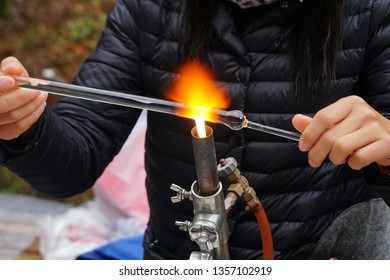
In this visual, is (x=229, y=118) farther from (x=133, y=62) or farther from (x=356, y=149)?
(x=133, y=62)

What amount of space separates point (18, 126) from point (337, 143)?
0.78 metres

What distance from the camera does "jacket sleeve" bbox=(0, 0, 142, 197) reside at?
5.45ft

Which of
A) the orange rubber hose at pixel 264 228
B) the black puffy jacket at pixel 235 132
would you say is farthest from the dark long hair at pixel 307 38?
the orange rubber hose at pixel 264 228

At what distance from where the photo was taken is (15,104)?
50.5 inches

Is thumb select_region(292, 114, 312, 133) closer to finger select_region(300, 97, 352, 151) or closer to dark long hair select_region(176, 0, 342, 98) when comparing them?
finger select_region(300, 97, 352, 151)

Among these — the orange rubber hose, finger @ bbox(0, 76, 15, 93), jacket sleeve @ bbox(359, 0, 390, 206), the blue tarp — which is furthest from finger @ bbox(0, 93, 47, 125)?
the blue tarp

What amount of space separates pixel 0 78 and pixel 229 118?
0.52 metres

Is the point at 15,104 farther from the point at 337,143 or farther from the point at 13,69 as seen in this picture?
the point at 337,143

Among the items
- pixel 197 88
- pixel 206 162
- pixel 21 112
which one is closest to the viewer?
pixel 206 162

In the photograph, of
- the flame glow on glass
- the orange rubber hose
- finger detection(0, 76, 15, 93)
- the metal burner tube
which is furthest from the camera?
the flame glow on glass

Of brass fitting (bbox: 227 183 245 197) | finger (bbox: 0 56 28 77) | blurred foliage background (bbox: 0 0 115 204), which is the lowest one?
brass fitting (bbox: 227 183 245 197)

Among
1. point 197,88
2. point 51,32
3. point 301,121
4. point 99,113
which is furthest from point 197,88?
point 51,32

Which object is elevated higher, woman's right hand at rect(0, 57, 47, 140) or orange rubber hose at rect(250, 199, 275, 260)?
woman's right hand at rect(0, 57, 47, 140)
